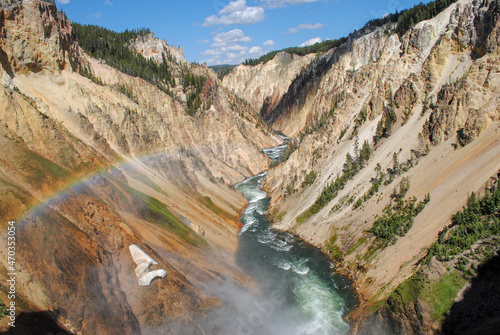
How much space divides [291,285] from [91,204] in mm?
16937

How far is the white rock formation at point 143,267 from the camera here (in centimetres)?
1900

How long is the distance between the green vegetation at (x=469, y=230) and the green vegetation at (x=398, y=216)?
4.47 meters

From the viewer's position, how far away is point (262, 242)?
39375 millimetres

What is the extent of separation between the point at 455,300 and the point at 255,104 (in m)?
158

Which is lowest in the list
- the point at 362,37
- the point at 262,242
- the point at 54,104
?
the point at 262,242

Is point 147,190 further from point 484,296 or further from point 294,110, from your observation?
point 294,110

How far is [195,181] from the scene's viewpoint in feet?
171

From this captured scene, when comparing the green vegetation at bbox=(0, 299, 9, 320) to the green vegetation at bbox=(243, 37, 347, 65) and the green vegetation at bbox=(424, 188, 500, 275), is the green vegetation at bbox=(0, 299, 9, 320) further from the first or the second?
the green vegetation at bbox=(243, 37, 347, 65)

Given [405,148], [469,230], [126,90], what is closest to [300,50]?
[126,90]

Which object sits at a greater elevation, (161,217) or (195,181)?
(161,217)

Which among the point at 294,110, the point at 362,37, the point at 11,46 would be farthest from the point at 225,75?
the point at 11,46

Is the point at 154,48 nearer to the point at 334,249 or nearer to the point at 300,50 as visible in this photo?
the point at 300,50

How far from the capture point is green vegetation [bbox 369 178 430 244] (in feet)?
97.8

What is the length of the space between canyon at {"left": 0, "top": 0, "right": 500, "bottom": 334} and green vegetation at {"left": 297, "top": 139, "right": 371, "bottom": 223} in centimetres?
24
